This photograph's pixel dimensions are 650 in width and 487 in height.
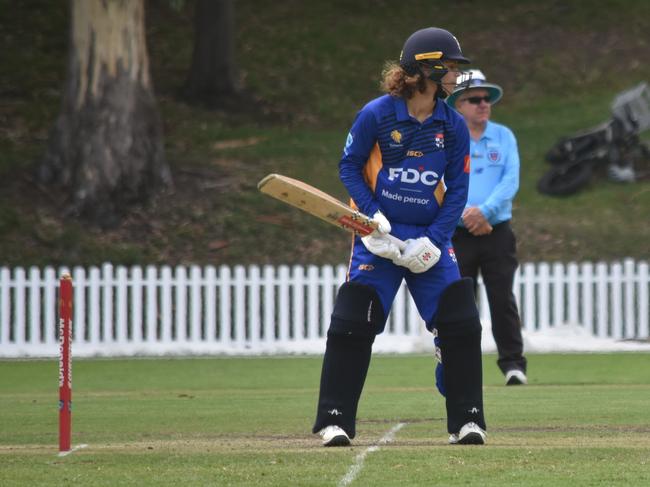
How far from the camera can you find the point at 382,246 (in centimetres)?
740

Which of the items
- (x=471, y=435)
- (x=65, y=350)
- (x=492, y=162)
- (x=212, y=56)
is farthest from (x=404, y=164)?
(x=212, y=56)

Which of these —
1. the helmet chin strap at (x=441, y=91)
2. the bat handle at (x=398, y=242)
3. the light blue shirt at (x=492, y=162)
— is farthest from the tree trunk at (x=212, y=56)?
the bat handle at (x=398, y=242)

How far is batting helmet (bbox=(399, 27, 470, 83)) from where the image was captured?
25.0 ft

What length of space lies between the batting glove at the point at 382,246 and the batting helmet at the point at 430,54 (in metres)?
0.87

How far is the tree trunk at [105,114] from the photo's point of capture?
21.5 metres

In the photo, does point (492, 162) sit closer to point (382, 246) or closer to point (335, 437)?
point (382, 246)

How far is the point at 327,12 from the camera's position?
34.7 meters

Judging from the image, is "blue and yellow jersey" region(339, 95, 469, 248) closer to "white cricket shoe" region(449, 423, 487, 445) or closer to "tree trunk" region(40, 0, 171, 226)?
"white cricket shoe" region(449, 423, 487, 445)

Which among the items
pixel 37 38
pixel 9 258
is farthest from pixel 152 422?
pixel 37 38

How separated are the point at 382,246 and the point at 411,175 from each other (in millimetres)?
426

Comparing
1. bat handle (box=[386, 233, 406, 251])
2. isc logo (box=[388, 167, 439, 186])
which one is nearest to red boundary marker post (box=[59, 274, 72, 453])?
bat handle (box=[386, 233, 406, 251])

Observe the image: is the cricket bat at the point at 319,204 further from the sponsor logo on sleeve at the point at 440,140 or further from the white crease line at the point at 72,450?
the white crease line at the point at 72,450

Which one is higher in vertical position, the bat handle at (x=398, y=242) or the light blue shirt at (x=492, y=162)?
the light blue shirt at (x=492, y=162)

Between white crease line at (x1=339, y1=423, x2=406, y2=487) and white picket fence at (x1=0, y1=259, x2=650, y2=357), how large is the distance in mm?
9545
